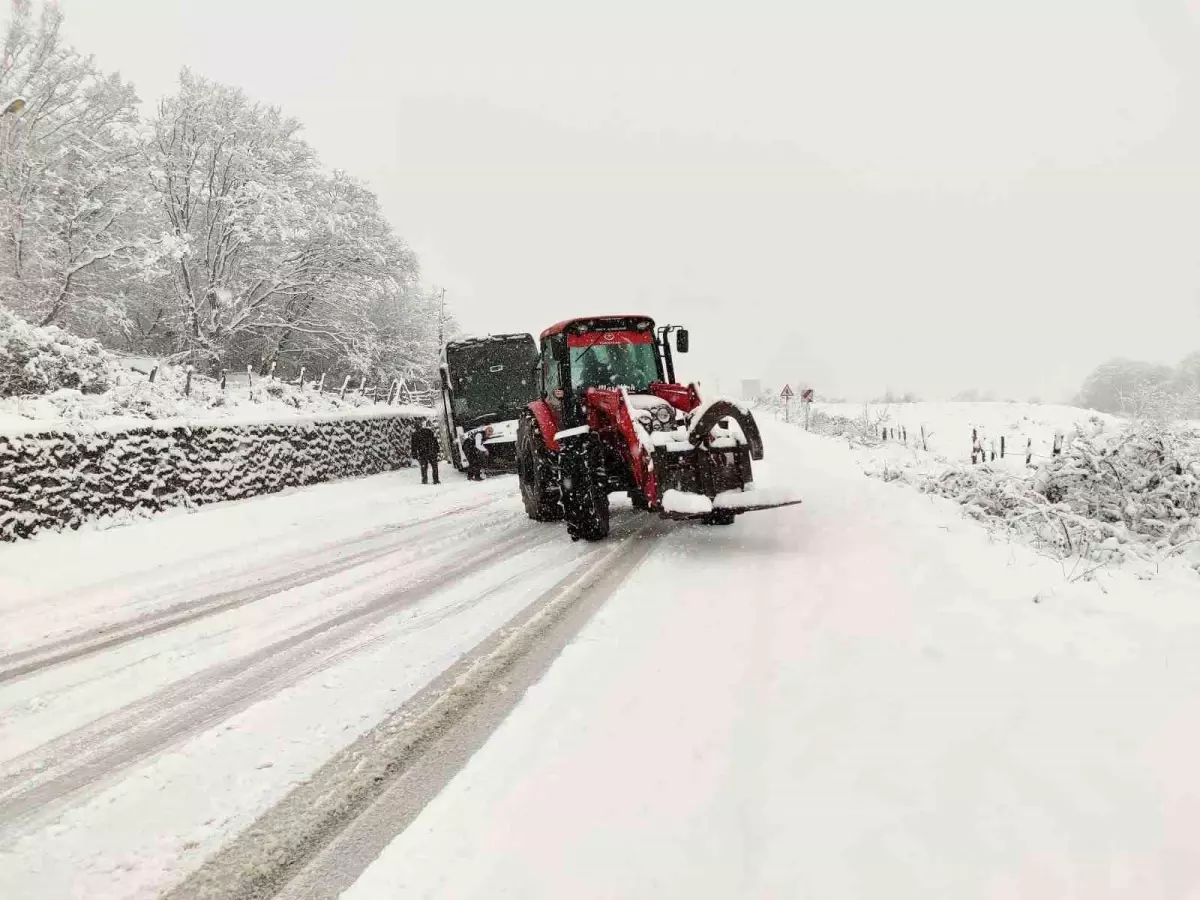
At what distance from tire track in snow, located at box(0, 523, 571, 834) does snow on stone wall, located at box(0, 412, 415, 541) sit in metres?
6.41

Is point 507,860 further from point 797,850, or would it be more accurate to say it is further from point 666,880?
point 797,850

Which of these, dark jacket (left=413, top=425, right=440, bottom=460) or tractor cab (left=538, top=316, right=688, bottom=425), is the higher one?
tractor cab (left=538, top=316, right=688, bottom=425)

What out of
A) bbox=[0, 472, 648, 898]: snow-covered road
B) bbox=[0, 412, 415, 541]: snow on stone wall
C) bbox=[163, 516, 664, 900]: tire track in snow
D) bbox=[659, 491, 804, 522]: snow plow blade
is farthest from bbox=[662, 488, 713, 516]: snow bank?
bbox=[0, 412, 415, 541]: snow on stone wall

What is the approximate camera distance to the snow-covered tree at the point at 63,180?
18.2m

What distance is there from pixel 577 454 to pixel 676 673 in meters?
3.82

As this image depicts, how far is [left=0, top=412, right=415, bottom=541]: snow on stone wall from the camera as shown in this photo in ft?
27.1

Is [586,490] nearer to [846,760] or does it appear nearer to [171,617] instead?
[171,617]

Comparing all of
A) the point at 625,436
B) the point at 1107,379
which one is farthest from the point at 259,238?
the point at 1107,379

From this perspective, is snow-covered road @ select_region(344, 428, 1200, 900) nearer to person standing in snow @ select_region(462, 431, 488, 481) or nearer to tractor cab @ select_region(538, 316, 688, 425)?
tractor cab @ select_region(538, 316, 688, 425)

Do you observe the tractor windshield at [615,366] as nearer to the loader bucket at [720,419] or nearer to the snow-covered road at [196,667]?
the loader bucket at [720,419]

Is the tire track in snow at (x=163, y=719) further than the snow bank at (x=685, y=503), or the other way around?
the snow bank at (x=685, y=503)

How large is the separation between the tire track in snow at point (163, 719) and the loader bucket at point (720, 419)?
3.07 metres

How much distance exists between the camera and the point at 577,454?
6.88m

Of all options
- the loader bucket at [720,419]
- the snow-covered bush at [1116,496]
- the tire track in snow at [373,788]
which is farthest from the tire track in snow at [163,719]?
the snow-covered bush at [1116,496]
